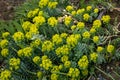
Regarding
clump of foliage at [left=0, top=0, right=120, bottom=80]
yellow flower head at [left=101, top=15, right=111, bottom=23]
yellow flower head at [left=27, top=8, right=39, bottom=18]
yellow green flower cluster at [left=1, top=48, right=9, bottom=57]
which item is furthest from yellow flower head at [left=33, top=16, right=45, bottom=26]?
yellow flower head at [left=101, top=15, right=111, bottom=23]

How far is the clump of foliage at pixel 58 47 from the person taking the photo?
280cm

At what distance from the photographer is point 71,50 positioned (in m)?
2.91

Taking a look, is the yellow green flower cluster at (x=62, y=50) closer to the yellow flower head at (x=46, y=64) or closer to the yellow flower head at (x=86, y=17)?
the yellow flower head at (x=46, y=64)

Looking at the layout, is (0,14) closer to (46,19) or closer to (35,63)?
(46,19)

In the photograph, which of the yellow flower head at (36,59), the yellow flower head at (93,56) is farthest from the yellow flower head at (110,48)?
the yellow flower head at (36,59)

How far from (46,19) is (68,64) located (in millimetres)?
718

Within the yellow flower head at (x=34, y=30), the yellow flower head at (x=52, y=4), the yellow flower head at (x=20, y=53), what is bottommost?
the yellow flower head at (x=20, y=53)

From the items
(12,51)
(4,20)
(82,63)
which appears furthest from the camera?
(4,20)

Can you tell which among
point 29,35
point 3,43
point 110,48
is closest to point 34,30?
point 29,35

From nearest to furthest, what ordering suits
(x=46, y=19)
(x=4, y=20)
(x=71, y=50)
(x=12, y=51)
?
A: 1. (x=71, y=50)
2. (x=12, y=51)
3. (x=46, y=19)
4. (x=4, y=20)

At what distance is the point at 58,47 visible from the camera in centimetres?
286

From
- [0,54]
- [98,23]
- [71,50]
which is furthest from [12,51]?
[98,23]

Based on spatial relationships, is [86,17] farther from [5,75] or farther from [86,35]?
[5,75]

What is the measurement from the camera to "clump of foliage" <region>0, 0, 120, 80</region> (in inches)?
110
